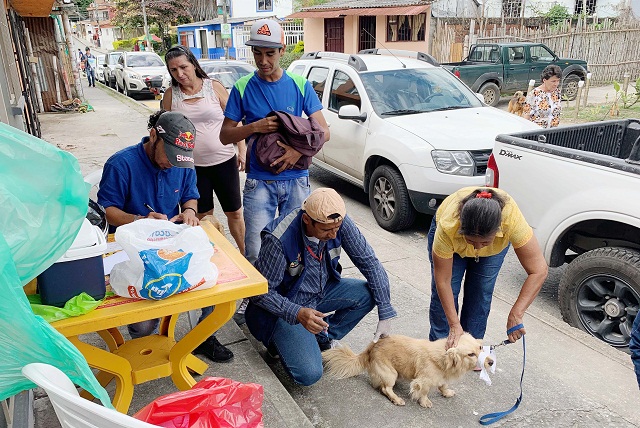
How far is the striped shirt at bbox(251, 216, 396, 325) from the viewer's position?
114 inches

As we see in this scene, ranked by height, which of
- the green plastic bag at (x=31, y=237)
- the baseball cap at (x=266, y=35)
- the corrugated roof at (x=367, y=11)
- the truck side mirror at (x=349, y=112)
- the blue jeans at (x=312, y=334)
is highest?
the corrugated roof at (x=367, y=11)

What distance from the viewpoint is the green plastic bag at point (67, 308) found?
6.50 feet

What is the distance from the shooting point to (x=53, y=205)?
154cm

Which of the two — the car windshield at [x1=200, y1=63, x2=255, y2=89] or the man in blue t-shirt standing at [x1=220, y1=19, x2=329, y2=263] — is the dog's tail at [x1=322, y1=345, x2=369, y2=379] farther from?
the car windshield at [x1=200, y1=63, x2=255, y2=89]

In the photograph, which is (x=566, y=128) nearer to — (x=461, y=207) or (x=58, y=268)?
(x=461, y=207)

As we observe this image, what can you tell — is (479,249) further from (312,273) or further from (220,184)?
(220,184)

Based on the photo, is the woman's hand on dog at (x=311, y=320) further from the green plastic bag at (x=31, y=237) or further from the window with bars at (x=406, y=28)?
the window with bars at (x=406, y=28)

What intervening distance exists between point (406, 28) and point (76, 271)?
23385 mm

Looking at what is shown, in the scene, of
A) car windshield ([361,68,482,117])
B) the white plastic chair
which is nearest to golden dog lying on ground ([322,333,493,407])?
the white plastic chair

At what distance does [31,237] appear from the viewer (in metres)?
1.43

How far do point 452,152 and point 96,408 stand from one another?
4.71 meters

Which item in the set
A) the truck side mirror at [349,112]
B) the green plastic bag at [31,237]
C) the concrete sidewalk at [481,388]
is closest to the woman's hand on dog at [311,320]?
the concrete sidewalk at [481,388]

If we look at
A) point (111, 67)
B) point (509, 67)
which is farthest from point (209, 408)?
point (111, 67)

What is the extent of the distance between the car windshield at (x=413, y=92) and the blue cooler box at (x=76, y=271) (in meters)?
4.54
